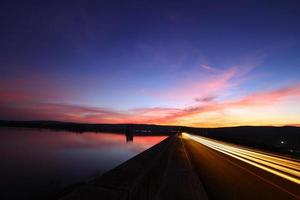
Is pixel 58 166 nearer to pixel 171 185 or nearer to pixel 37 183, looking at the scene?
pixel 37 183

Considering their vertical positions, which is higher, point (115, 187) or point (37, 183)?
point (115, 187)

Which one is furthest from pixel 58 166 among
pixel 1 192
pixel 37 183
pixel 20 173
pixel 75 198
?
pixel 75 198

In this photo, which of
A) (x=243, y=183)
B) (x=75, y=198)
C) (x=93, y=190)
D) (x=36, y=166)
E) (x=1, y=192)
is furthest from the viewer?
(x=36, y=166)

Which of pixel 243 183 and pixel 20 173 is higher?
pixel 243 183

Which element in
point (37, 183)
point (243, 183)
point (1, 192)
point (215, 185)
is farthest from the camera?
point (37, 183)

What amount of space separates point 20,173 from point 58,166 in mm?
5620

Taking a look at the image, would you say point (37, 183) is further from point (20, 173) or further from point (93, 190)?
point (93, 190)

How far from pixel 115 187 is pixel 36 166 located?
77.1ft

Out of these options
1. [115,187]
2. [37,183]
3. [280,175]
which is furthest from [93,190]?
[37,183]

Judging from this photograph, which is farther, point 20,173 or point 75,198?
point 20,173

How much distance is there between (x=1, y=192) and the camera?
15.1 meters

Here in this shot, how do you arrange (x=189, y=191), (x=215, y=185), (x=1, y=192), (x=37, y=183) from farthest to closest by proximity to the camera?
(x=37, y=183)
(x=1, y=192)
(x=215, y=185)
(x=189, y=191)

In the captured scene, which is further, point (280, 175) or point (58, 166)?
point (58, 166)

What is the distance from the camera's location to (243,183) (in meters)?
10.4
